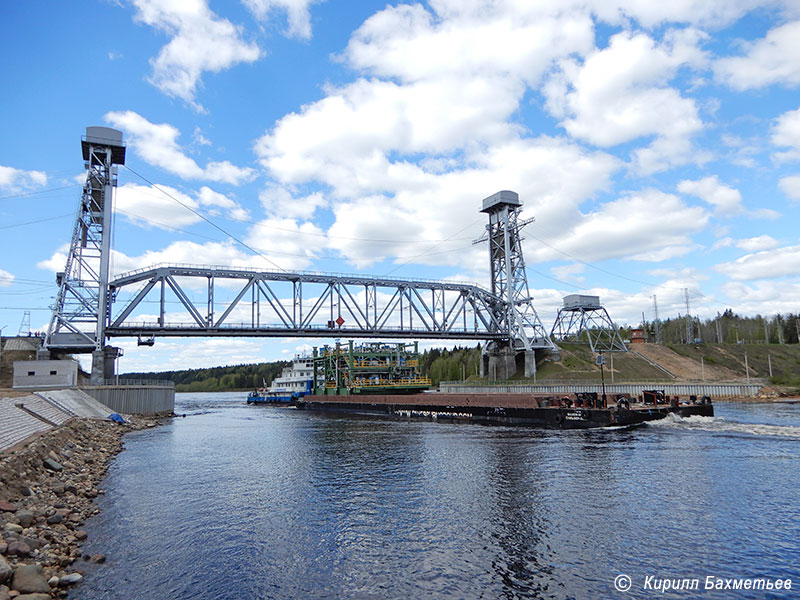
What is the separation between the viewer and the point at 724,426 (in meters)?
37.0

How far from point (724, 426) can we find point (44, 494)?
40.6 m

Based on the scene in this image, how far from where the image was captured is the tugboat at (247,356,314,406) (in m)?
98.2

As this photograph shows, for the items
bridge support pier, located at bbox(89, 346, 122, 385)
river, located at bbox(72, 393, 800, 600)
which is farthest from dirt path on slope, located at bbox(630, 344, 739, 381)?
bridge support pier, located at bbox(89, 346, 122, 385)

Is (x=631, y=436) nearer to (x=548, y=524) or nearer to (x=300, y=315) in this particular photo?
(x=548, y=524)

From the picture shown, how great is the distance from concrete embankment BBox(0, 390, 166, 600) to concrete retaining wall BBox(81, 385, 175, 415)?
19.7m

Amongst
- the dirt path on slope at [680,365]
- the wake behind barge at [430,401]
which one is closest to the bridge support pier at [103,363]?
the wake behind barge at [430,401]

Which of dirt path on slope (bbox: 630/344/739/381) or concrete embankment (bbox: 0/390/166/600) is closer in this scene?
concrete embankment (bbox: 0/390/166/600)

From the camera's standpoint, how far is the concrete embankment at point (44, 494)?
11422mm

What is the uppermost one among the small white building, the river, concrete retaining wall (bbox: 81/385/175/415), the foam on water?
the small white building

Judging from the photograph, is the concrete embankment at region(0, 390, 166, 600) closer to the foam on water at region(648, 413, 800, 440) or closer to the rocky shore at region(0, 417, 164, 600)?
the rocky shore at region(0, 417, 164, 600)

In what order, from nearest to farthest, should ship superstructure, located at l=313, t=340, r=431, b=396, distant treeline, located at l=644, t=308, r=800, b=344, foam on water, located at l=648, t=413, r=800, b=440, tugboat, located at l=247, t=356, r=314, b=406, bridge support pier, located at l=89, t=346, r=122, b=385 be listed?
foam on water, located at l=648, t=413, r=800, b=440 < bridge support pier, located at l=89, t=346, r=122, b=385 < ship superstructure, located at l=313, t=340, r=431, b=396 < tugboat, located at l=247, t=356, r=314, b=406 < distant treeline, located at l=644, t=308, r=800, b=344

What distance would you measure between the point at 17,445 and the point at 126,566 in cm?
1295

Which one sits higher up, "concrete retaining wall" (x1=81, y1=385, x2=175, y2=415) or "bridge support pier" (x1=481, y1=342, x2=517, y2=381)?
"bridge support pier" (x1=481, y1=342, x2=517, y2=381)

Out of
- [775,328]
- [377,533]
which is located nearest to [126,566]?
[377,533]
